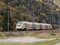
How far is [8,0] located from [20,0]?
5.47 metres

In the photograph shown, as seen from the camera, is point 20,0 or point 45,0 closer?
point 20,0

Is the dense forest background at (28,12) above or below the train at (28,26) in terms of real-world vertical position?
above

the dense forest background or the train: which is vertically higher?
the dense forest background

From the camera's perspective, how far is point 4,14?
233 ft

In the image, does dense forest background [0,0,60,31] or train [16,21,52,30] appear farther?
dense forest background [0,0,60,31]

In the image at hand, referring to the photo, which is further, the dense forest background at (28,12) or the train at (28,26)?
the dense forest background at (28,12)

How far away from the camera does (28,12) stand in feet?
A: 291

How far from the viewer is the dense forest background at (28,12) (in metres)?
71.4

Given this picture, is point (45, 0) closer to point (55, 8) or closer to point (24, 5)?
point (55, 8)

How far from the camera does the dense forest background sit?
71356 mm

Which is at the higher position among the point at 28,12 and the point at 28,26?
the point at 28,12

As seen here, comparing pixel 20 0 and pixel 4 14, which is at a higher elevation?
pixel 20 0

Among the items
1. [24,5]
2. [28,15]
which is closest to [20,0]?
[24,5]

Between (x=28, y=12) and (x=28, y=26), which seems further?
(x=28, y=12)
